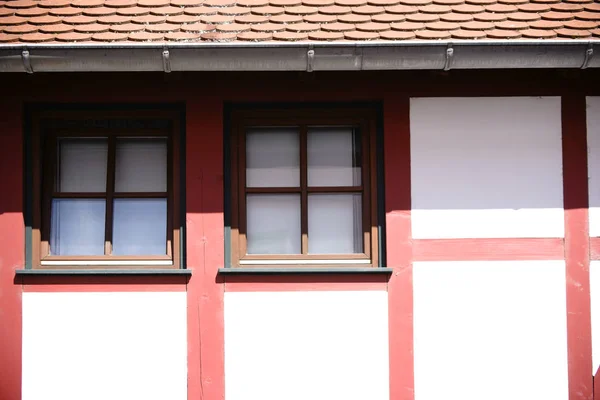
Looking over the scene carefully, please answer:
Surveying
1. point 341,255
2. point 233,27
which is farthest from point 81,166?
point 341,255

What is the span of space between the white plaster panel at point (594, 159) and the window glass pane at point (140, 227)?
3386 millimetres

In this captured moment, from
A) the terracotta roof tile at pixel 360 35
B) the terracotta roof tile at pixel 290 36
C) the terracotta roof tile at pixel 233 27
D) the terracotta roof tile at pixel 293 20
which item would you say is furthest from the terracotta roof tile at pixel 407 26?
the terracotta roof tile at pixel 233 27

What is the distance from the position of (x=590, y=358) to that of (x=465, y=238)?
1314mm

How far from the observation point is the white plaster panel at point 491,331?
169 inches

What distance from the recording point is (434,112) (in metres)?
4.42

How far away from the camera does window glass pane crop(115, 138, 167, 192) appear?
4.65 metres

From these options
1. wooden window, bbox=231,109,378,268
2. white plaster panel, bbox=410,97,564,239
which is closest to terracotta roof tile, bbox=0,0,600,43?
white plaster panel, bbox=410,97,564,239

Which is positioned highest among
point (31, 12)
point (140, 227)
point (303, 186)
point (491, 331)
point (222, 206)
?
point (31, 12)

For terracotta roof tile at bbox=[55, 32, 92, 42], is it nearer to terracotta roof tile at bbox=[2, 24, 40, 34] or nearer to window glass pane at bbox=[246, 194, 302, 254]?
terracotta roof tile at bbox=[2, 24, 40, 34]

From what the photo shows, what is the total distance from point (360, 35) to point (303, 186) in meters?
1.25

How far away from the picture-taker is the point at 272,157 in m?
4.62

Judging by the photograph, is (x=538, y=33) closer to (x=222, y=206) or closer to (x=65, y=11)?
(x=222, y=206)

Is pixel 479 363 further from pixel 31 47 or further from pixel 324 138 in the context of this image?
pixel 31 47

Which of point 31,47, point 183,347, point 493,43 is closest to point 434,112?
point 493,43
